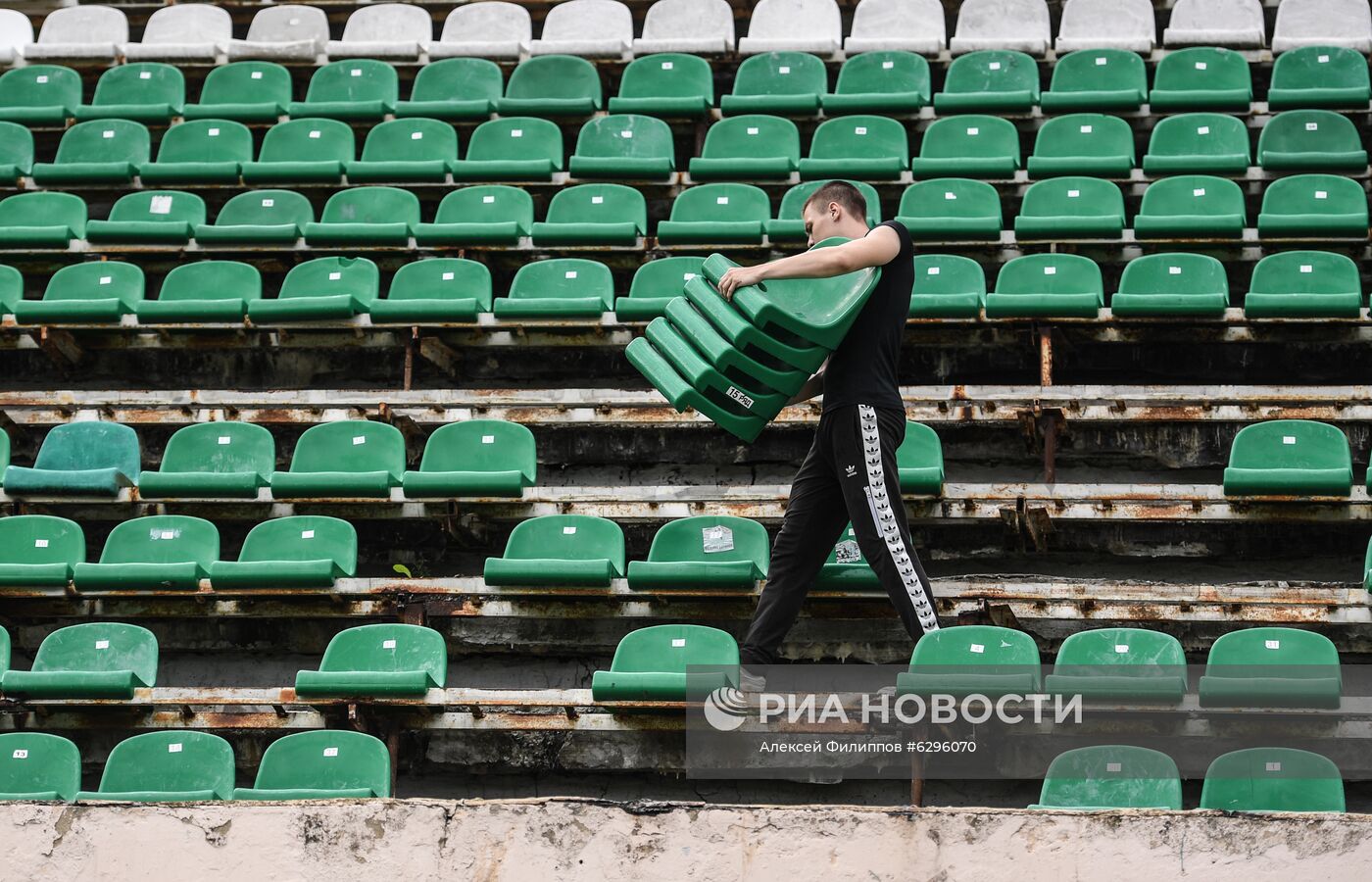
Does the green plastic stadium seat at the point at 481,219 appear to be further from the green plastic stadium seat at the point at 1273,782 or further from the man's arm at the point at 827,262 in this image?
the green plastic stadium seat at the point at 1273,782

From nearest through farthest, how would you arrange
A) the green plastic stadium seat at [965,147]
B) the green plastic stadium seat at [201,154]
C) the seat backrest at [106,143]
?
the green plastic stadium seat at [965,147] < the green plastic stadium seat at [201,154] < the seat backrest at [106,143]

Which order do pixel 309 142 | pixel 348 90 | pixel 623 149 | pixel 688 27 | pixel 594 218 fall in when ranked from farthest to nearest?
1. pixel 688 27
2. pixel 348 90
3. pixel 309 142
4. pixel 623 149
5. pixel 594 218

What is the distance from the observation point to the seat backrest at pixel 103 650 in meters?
6.41

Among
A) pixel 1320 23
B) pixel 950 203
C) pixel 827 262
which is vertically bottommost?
pixel 827 262

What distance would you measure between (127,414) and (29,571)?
1.24 m

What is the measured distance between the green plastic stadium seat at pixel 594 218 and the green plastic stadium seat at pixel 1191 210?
7.83ft

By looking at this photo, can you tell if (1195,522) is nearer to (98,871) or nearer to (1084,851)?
(1084,851)

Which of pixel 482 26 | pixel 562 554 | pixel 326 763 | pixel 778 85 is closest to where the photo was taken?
pixel 326 763

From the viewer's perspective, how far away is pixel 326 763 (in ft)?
18.4

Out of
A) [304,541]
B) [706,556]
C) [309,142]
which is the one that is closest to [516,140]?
[309,142]

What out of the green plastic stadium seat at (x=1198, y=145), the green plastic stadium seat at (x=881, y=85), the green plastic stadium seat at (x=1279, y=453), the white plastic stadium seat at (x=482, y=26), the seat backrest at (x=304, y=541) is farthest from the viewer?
the white plastic stadium seat at (x=482, y=26)

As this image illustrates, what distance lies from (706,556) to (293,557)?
162cm

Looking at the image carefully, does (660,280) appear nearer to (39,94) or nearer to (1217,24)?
(1217,24)

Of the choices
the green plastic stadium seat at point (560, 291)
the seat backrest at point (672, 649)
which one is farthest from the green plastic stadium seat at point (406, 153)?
the seat backrest at point (672, 649)
